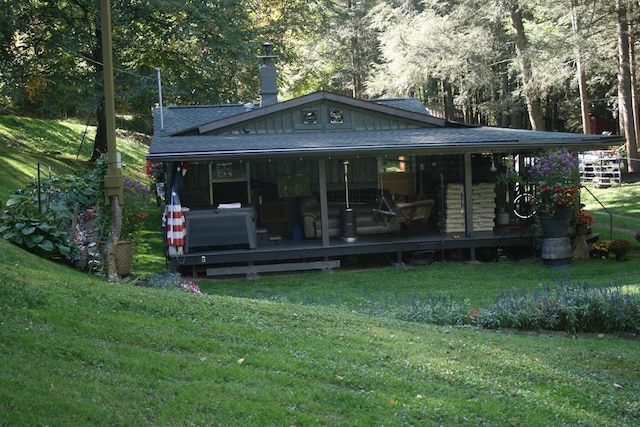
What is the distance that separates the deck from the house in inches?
1.0

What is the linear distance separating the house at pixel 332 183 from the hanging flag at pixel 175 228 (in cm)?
16

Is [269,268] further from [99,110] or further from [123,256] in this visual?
[99,110]

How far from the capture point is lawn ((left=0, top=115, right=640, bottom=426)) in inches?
217

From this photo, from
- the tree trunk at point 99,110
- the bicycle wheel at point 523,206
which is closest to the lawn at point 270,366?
the bicycle wheel at point 523,206

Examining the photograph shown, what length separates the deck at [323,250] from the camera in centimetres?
1612

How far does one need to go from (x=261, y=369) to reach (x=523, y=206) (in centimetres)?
1340

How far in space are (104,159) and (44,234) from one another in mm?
2289

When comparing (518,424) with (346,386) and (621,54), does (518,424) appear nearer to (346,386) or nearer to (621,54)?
(346,386)

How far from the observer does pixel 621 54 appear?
1165 inches

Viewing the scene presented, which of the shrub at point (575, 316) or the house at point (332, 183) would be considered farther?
the house at point (332, 183)

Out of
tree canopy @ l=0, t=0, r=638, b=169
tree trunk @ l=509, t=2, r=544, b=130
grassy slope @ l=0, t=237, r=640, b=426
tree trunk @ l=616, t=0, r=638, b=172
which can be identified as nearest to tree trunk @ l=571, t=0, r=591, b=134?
tree canopy @ l=0, t=0, r=638, b=169

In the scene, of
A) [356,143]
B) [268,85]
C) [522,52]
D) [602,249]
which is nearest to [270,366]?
[356,143]

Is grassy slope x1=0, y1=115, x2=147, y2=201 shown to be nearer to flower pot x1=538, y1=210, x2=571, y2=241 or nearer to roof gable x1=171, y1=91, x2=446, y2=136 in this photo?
roof gable x1=171, y1=91, x2=446, y2=136

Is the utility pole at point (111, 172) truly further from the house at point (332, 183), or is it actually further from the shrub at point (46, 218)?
the house at point (332, 183)
